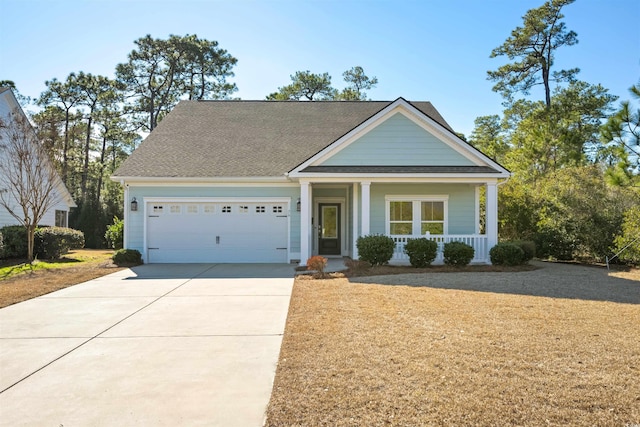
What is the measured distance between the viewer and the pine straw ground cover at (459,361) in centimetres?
340

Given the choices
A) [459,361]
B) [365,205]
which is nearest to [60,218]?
[365,205]

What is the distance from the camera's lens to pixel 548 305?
748 centimetres

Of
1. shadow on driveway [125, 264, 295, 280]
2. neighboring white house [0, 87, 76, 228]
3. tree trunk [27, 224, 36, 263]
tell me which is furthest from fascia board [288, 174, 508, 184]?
neighboring white house [0, 87, 76, 228]

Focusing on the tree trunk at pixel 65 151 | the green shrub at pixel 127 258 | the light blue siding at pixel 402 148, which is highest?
the tree trunk at pixel 65 151

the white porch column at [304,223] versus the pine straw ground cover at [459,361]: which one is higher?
the white porch column at [304,223]

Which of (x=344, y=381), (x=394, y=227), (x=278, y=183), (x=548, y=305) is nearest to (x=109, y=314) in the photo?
(x=344, y=381)

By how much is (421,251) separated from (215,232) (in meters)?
7.23

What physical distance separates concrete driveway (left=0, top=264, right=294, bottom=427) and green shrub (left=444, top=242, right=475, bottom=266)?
5.85 meters

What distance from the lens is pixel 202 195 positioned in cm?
1503

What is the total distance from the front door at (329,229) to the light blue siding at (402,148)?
3.28 metres

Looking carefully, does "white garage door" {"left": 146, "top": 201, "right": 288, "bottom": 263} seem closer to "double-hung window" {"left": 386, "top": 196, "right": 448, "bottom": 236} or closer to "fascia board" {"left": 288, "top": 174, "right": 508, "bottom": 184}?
"fascia board" {"left": 288, "top": 174, "right": 508, "bottom": 184}

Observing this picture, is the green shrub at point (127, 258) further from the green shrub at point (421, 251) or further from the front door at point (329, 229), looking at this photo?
the green shrub at point (421, 251)

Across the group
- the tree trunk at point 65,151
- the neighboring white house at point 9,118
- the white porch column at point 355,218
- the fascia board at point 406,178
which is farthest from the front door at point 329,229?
the tree trunk at point 65,151

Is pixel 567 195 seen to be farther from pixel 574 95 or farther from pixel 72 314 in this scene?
pixel 72 314
